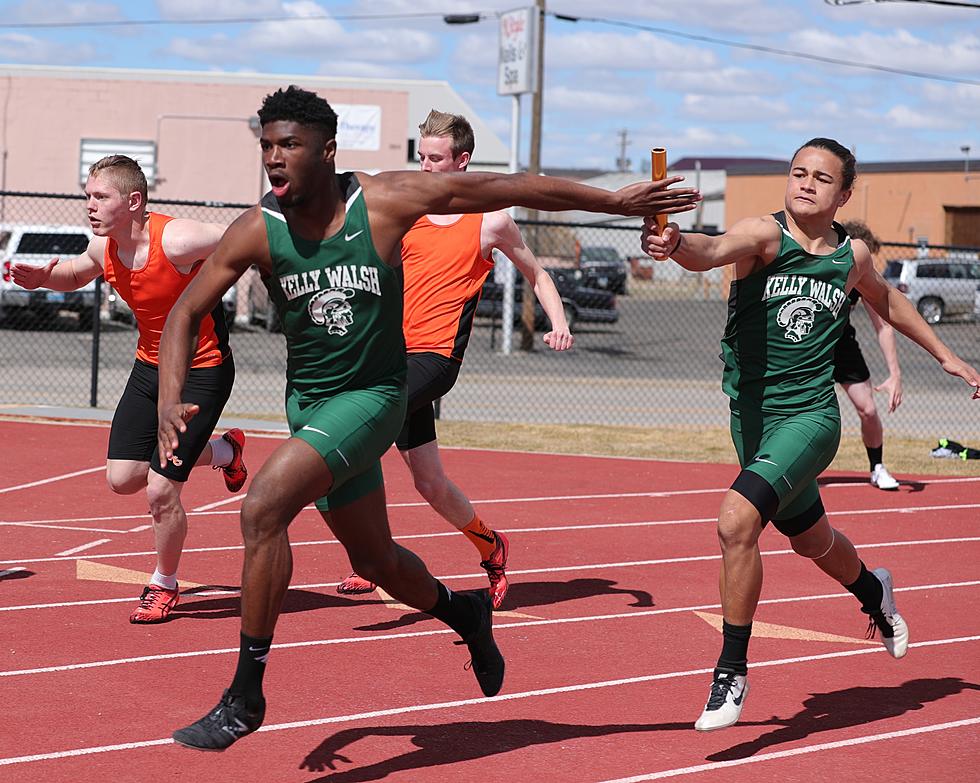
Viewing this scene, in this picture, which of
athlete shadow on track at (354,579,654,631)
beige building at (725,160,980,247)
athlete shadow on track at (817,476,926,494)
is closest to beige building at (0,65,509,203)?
beige building at (725,160,980,247)

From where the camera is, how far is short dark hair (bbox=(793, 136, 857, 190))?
5.43 meters

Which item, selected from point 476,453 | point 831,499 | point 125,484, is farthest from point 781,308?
point 476,453

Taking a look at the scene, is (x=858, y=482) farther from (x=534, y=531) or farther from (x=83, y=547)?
(x=83, y=547)

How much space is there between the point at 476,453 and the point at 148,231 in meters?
6.65

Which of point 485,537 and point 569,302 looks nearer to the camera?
point 485,537

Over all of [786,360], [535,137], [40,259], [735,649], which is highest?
[535,137]

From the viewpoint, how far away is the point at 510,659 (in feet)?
20.0

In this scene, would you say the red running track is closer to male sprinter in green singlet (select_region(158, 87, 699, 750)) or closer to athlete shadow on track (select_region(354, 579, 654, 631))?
athlete shadow on track (select_region(354, 579, 654, 631))

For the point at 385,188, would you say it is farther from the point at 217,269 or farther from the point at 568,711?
the point at 568,711

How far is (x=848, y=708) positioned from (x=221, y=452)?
3629 millimetres

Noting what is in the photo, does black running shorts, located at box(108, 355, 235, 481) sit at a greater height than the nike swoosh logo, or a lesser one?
greater

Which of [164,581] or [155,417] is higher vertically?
[155,417]

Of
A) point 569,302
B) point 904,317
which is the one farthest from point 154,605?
point 569,302

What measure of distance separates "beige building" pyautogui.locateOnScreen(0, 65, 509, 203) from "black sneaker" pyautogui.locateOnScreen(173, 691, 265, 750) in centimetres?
3251
